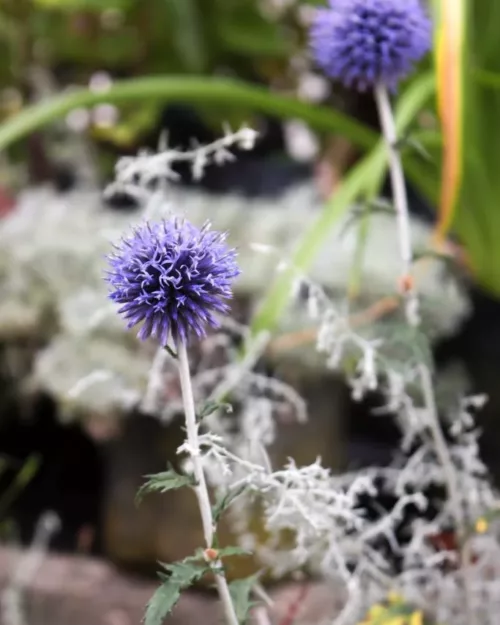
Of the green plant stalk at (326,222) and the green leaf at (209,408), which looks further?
the green plant stalk at (326,222)

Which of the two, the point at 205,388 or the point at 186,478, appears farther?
the point at 205,388

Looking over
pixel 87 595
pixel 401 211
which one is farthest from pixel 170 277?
pixel 87 595

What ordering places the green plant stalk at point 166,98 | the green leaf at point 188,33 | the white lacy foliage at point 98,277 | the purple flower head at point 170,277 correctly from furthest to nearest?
the green leaf at point 188,33 → the white lacy foliage at point 98,277 → the green plant stalk at point 166,98 → the purple flower head at point 170,277

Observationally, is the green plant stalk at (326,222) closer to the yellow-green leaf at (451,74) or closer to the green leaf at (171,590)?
the yellow-green leaf at (451,74)

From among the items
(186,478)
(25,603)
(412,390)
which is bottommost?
(25,603)

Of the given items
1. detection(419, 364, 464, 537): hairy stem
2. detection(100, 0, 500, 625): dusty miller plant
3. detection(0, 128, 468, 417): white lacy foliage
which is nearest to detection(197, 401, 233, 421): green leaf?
detection(100, 0, 500, 625): dusty miller plant

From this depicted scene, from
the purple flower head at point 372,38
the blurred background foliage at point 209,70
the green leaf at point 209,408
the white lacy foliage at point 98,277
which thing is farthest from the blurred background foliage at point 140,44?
the green leaf at point 209,408

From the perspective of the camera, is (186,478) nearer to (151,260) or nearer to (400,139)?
(151,260)

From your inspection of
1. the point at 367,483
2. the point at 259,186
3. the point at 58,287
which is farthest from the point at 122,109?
the point at 367,483
